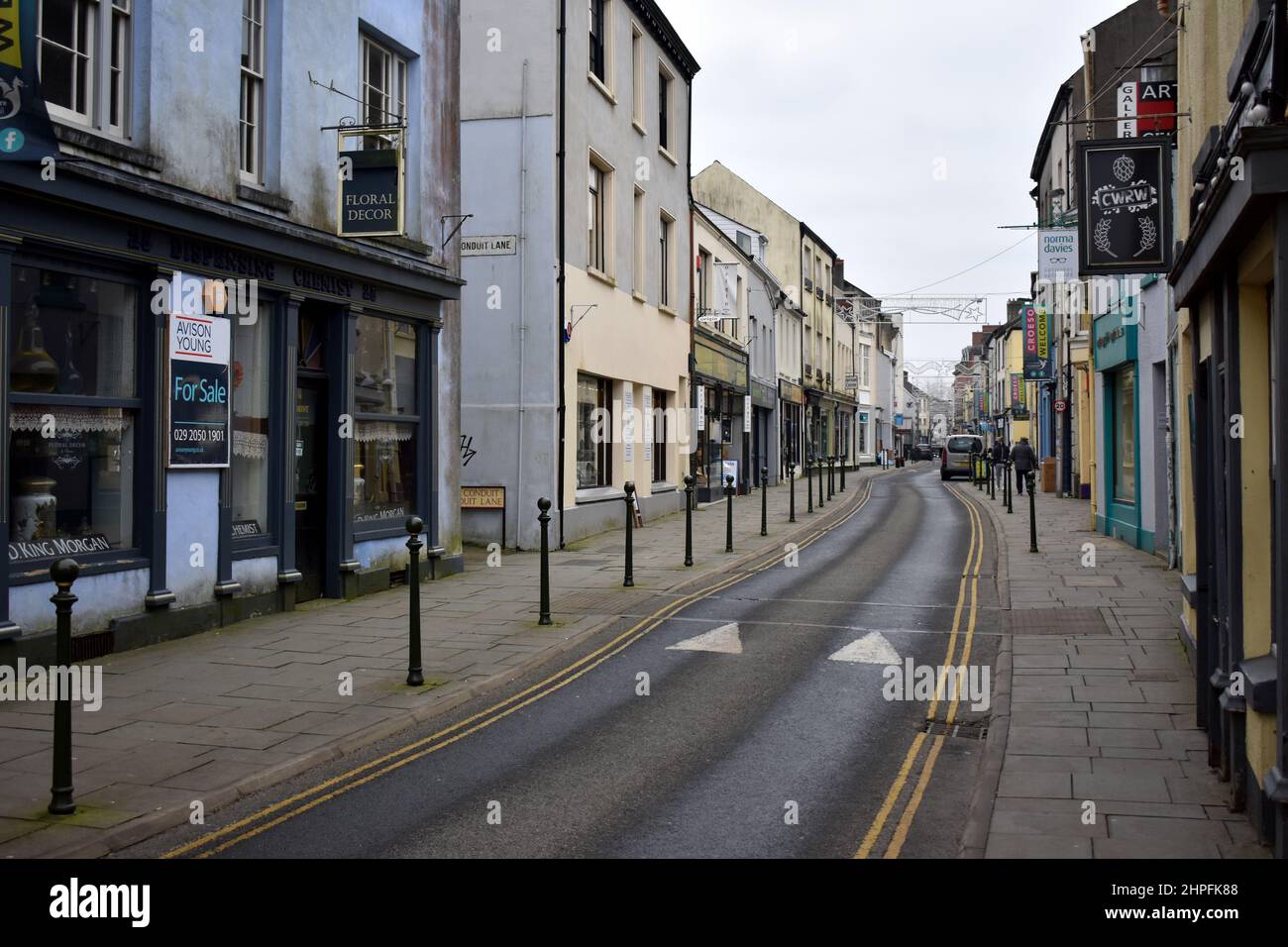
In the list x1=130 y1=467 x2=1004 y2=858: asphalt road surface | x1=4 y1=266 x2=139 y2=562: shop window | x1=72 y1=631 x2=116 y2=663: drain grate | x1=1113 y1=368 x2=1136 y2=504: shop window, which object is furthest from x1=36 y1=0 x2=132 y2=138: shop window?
x1=1113 y1=368 x2=1136 y2=504: shop window

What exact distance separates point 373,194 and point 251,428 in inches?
118

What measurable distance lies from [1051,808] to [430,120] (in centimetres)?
1262

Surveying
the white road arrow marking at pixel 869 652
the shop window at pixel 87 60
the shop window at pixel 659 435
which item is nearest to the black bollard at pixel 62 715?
the shop window at pixel 87 60

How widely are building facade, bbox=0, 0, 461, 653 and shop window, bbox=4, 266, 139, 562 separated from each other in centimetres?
2

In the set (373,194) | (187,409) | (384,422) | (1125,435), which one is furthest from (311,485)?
(1125,435)

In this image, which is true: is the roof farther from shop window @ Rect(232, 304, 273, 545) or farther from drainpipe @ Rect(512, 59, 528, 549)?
→ shop window @ Rect(232, 304, 273, 545)

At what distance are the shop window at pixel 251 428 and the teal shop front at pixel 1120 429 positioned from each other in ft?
44.5

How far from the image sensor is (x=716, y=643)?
11070 millimetres

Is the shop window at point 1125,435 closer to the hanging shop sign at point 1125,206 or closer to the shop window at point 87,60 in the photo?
the hanging shop sign at point 1125,206

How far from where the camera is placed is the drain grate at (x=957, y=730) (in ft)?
26.2

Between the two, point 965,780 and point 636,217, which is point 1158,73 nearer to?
point 636,217

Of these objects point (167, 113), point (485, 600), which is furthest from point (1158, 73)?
point (167, 113)

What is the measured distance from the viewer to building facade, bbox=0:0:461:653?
30.9ft

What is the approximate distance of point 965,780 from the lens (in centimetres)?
693
